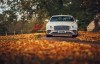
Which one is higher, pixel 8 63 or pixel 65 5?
pixel 65 5

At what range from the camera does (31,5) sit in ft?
127

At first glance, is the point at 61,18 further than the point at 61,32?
Yes

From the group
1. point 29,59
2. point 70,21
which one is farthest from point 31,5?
point 29,59

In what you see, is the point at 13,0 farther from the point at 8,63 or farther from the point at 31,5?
the point at 8,63

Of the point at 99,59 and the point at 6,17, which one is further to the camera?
the point at 6,17

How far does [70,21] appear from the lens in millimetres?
20719

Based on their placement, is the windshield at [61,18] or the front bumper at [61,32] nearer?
the front bumper at [61,32]

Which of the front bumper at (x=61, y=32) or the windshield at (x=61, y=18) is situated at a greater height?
the windshield at (x=61, y=18)

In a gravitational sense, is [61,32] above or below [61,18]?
below

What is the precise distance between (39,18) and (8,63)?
32.4m

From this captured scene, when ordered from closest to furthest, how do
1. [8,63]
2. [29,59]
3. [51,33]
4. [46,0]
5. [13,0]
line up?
[8,63], [29,59], [51,33], [46,0], [13,0]

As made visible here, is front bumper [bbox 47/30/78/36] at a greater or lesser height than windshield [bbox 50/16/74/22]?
lesser

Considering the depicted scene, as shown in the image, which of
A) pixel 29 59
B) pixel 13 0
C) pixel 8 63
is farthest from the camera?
pixel 13 0

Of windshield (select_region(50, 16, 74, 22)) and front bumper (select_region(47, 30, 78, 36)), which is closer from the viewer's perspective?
front bumper (select_region(47, 30, 78, 36))
